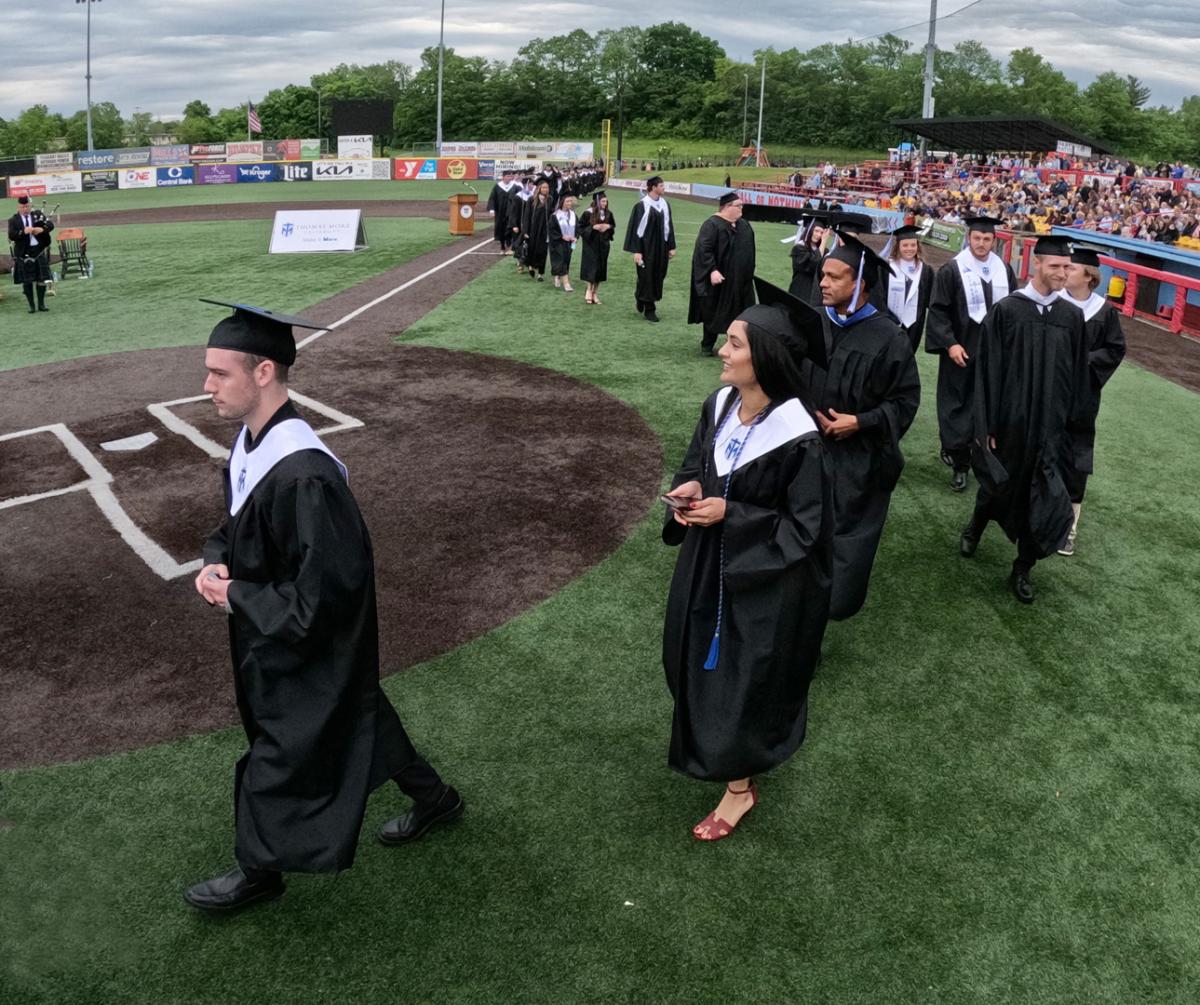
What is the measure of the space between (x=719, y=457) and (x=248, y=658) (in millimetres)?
1803

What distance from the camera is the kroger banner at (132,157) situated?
176ft

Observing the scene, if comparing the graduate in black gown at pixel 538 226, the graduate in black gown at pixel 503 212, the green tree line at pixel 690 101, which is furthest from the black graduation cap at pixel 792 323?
the green tree line at pixel 690 101

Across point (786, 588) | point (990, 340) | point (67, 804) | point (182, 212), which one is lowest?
point (67, 804)

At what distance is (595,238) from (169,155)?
4811 cm

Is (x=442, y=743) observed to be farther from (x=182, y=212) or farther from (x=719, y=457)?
(x=182, y=212)

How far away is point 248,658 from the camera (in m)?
3.18

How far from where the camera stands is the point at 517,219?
19.3 m

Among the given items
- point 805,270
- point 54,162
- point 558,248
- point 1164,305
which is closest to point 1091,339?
point 805,270

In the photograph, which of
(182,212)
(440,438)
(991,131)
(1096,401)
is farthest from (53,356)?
(991,131)

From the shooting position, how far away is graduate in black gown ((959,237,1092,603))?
5.69m

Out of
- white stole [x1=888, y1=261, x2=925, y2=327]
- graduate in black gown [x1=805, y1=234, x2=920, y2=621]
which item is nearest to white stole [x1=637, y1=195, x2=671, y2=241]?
white stole [x1=888, y1=261, x2=925, y2=327]

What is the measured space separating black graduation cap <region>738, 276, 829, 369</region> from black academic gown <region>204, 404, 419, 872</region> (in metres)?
1.55

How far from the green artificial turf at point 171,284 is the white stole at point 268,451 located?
427 inches

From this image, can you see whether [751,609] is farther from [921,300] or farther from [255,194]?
[255,194]
